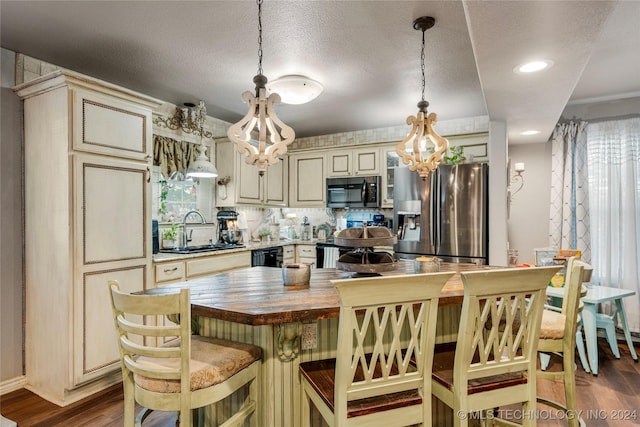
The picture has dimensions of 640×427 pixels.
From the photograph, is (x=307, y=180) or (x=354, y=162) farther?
(x=307, y=180)

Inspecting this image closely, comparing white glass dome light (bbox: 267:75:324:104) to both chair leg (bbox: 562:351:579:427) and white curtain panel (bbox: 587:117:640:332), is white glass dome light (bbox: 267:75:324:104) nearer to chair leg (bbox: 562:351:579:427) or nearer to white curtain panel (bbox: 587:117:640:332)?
chair leg (bbox: 562:351:579:427)

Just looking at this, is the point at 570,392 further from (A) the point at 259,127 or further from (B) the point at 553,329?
(A) the point at 259,127

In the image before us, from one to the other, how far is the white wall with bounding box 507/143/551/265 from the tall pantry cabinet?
441cm

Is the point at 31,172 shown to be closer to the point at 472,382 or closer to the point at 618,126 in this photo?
the point at 472,382

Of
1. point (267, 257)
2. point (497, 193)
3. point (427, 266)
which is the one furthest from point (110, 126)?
point (497, 193)

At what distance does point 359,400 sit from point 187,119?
12.2ft

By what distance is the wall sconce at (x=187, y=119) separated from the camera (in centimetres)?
383

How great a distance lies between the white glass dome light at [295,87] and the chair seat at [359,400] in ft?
7.18

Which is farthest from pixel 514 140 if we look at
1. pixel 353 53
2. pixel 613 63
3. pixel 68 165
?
pixel 68 165

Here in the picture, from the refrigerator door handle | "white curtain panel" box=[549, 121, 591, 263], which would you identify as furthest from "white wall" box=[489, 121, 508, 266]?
"white curtain panel" box=[549, 121, 591, 263]

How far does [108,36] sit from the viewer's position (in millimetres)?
2410

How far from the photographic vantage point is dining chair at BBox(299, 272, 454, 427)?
1208 mm

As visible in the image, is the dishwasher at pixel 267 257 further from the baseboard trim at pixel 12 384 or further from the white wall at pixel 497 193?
the white wall at pixel 497 193

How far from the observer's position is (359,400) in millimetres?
1304
